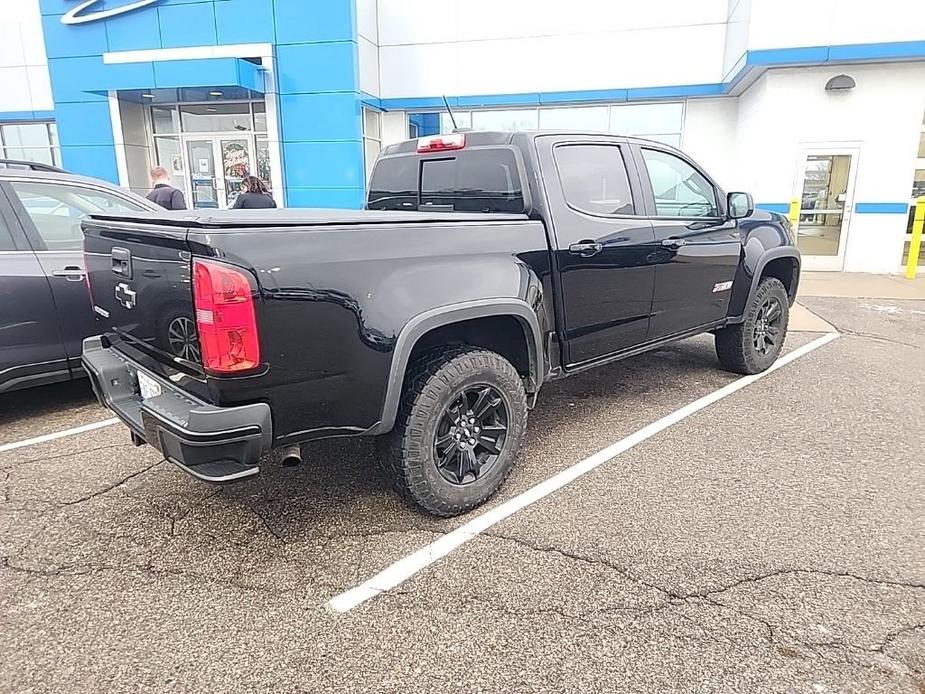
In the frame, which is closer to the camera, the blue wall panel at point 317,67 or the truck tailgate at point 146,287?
the truck tailgate at point 146,287

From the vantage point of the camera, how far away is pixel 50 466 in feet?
13.0

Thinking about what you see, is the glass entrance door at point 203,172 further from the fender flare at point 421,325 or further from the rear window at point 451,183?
the fender flare at point 421,325

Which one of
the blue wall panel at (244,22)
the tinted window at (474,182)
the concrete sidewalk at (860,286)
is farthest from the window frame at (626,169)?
the blue wall panel at (244,22)

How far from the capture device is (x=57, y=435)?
4.44 metres

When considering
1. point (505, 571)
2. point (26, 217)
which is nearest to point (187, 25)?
point (26, 217)

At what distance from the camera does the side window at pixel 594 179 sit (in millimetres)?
3928

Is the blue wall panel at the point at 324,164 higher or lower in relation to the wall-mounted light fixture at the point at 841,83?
lower

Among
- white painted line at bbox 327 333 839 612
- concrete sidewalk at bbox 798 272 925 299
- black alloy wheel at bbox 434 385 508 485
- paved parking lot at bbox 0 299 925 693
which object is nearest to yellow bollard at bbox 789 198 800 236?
concrete sidewalk at bbox 798 272 925 299

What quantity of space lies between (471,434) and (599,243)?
4.68 ft

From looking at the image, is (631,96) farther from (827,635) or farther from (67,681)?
(67,681)

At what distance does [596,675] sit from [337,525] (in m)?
1.47

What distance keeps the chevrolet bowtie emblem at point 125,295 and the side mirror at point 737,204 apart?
166 inches

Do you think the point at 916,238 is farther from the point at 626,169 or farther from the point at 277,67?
the point at 277,67

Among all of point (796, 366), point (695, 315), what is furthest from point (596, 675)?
point (796, 366)
